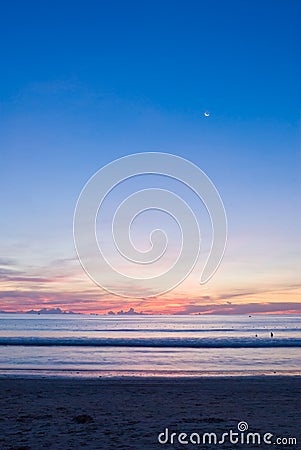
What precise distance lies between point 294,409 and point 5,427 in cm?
764

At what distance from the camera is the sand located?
9062mm

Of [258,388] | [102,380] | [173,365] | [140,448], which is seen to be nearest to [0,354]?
[173,365]

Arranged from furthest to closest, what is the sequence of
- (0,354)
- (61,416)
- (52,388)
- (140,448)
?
(0,354)
(52,388)
(61,416)
(140,448)

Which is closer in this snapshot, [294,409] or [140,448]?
[140,448]

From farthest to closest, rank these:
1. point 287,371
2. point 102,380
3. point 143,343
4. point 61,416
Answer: point 143,343, point 287,371, point 102,380, point 61,416

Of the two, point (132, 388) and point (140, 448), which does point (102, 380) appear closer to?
point (132, 388)

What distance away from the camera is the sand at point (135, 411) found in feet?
29.7

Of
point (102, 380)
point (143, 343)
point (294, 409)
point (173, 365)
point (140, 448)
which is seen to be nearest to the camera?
point (140, 448)

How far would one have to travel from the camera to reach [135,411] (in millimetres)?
12234

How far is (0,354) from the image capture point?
105 feet

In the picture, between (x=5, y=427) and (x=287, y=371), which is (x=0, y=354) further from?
(x=5, y=427)

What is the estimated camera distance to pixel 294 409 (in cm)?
1265

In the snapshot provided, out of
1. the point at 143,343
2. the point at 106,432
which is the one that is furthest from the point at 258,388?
the point at 143,343

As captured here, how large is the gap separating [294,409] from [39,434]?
708 centimetres
